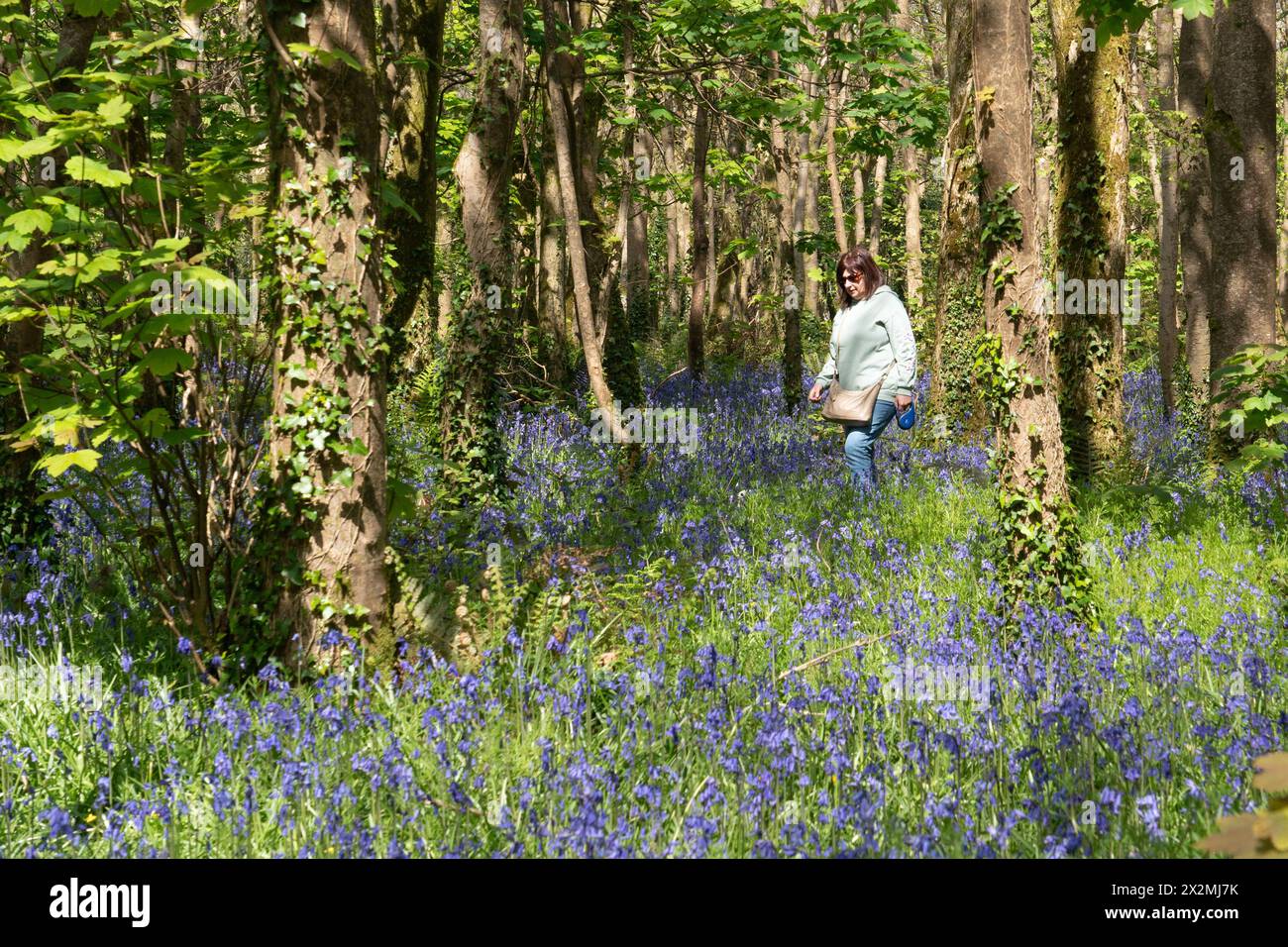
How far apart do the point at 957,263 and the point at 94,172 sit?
9.98 m

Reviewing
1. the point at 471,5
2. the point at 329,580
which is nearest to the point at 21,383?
the point at 329,580

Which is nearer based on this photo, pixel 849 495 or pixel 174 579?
pixel 174 579

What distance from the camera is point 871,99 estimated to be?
37.7 feet

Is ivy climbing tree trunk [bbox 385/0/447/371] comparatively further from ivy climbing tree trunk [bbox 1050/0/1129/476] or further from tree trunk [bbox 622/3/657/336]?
ivy climbing tree trunk [bbox 1050/0/1129/476]

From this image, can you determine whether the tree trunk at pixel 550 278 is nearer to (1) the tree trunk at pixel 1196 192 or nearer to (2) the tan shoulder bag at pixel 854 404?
(2) the tan shoulder bag at pixel 854 404

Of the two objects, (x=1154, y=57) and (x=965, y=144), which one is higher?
(x=1154, y=57)

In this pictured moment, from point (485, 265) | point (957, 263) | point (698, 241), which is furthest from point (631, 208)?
point (485, 265)

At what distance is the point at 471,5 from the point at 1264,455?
53.3 feet

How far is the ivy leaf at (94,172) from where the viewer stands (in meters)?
3.99

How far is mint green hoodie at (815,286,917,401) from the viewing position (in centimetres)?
839

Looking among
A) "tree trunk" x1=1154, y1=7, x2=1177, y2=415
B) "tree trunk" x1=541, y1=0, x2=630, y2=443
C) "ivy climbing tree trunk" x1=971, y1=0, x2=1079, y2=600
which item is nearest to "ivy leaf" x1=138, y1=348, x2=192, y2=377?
"tree trunk" x1=541, y1=0, x2=630, y2=443

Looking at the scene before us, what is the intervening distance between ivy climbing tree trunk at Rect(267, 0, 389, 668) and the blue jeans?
466 centimetres
